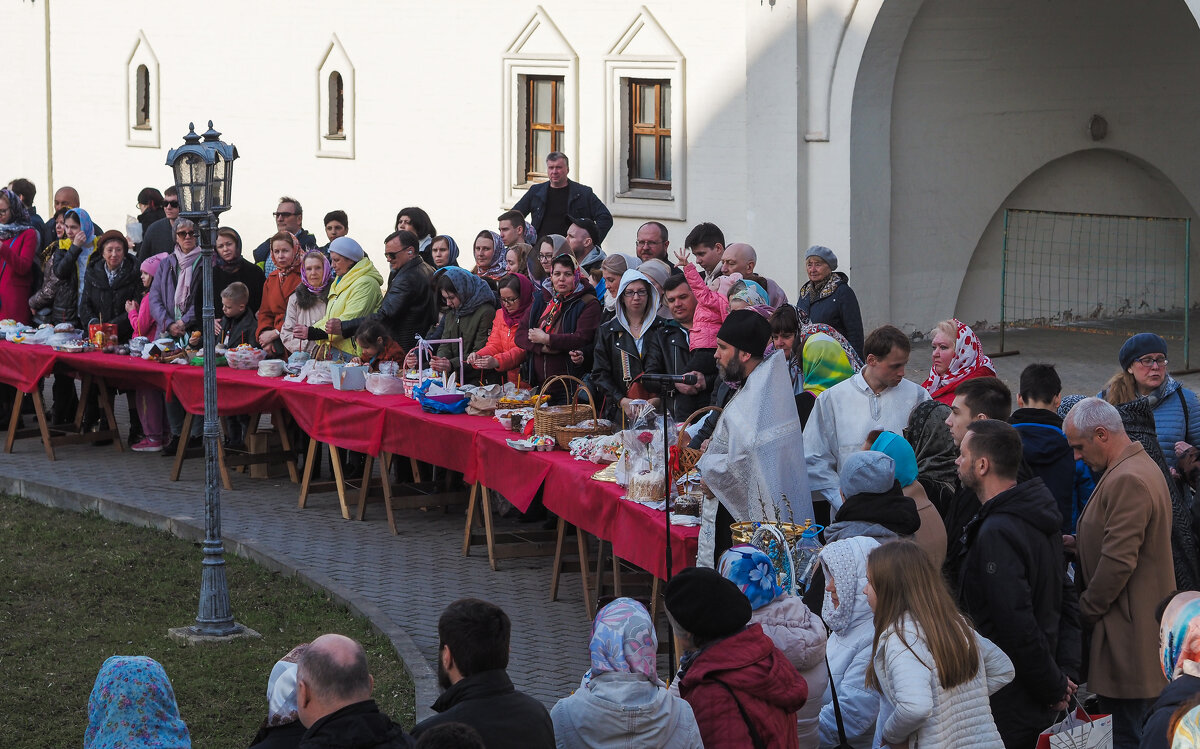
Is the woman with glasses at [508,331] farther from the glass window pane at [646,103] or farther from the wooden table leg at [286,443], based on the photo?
the glass window pane at [646,103]

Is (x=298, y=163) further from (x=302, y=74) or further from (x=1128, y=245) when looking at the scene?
(x=1128, y=245)

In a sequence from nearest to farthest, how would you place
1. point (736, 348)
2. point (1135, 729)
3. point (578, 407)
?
1. point (1135, 729)
2. point (736, 348)
3. point (578, 407)

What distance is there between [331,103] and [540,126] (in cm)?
382

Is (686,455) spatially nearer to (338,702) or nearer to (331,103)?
(338,702)

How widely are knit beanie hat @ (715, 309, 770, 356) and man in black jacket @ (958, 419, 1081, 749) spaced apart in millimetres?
1284

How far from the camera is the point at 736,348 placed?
6539mm

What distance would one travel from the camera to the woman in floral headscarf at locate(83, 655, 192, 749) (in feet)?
13.2

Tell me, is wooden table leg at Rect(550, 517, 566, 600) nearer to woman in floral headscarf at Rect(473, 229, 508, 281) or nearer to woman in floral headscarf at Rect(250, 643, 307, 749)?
woman in floral headscarf at Rect(473, 229, 508, 281)

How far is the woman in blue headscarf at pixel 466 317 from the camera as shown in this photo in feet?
35.4

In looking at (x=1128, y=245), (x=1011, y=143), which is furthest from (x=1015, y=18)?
(x=1128, y=245)

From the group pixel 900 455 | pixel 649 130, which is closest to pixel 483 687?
pixel 900 455

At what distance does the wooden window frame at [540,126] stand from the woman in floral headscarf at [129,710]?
14.7 m

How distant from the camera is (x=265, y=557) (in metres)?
9.88

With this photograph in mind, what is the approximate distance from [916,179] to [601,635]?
41.7 feet
